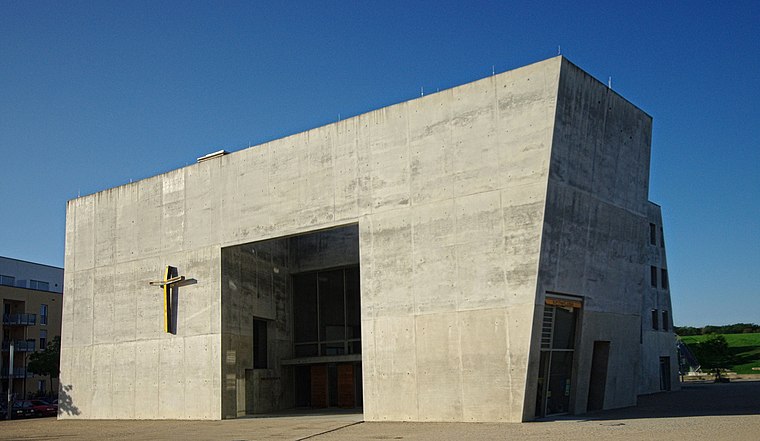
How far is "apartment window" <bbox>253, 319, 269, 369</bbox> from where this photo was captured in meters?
29.9

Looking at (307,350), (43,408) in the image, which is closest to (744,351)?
(307,350)

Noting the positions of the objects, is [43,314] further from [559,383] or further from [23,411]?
[559,383]

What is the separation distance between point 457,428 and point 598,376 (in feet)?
20.9

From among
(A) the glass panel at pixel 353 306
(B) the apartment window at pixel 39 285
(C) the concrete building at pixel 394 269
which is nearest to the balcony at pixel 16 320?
(B) the apartment window at pixel 39 285

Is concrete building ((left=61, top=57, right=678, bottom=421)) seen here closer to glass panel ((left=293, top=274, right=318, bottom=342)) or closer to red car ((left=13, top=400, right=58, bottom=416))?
glass panel ((left=293, top=274, right=318, bottom=342))

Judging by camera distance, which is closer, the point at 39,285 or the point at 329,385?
the point at 329,385

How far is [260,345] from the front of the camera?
30234 millimetres

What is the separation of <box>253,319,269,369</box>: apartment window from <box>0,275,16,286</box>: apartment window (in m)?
40.4

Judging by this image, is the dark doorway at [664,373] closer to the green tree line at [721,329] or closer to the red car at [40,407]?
the red car at [40,407]

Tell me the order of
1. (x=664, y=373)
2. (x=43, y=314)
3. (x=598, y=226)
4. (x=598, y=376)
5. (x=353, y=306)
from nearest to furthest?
1. (x=598, y=226)
2. (x=598, y=376)
3. (x=353, y=306)
4. (x=664, y=373)
5. (x=43, y=314)

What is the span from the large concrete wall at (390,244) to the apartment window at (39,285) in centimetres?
3916

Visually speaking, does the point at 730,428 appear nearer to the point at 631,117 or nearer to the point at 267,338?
the point at 631,117

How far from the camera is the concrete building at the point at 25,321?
58.9 m

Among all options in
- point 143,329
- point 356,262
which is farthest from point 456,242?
point 143,329
